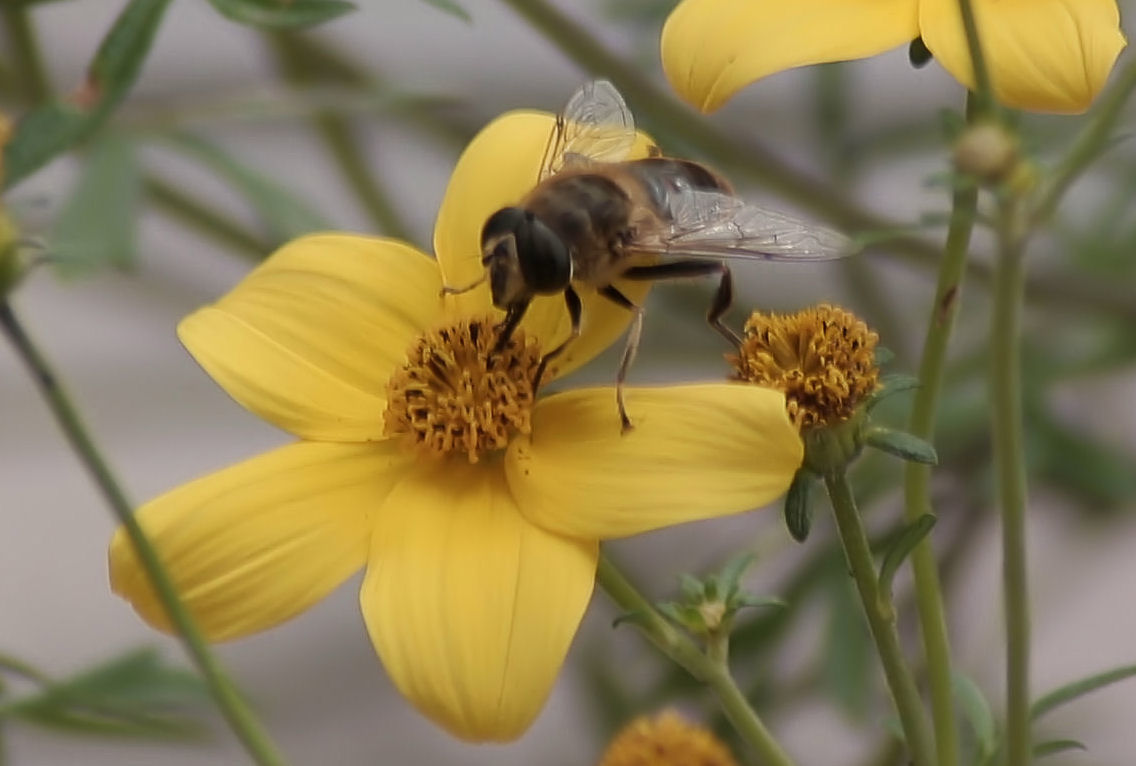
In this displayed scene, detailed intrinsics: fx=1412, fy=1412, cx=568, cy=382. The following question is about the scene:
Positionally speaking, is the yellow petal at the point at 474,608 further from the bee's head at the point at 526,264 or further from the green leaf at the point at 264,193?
the green leaf at the point at 264,193

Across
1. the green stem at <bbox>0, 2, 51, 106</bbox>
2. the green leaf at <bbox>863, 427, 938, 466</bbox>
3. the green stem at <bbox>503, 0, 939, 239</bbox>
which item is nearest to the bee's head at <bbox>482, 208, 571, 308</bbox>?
the green leaf at <bbox>863, 427, 938, 466</bbox>

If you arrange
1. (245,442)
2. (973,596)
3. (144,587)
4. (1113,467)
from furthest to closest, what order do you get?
(245,442) → (973,596) → (1113,467) → (144,587)

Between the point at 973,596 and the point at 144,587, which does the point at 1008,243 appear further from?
the point at 973,596

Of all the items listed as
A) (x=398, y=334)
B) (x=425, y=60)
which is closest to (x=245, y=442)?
(x=425, y=60)

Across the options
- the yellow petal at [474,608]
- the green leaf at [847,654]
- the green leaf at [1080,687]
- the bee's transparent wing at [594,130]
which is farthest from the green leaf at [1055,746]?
the green leaf at [847,654]

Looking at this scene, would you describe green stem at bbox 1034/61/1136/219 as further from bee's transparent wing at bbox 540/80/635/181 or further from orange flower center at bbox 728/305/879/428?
bee's transparent wing at bbox 540/80/635/181

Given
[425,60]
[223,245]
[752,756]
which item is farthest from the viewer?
[425,60]
